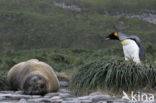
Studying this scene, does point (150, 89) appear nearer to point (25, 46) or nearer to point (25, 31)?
point (25, 46)

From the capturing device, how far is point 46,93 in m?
8.05

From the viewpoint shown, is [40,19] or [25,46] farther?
[40,19]

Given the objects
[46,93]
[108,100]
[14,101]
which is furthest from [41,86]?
[108,100]

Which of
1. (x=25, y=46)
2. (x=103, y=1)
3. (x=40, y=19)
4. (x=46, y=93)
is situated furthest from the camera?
(x=103, y=1)

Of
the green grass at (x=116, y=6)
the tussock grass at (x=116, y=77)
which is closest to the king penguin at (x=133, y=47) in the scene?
the tussock grass at (x=116, y=77)

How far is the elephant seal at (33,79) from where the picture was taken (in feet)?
26.0

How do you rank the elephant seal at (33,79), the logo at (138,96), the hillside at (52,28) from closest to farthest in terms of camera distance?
the logo at (138,96)
the elephant seal at (33,79)
the hillside at (52,28)

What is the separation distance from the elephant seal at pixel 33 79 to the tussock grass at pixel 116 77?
0.67 metres

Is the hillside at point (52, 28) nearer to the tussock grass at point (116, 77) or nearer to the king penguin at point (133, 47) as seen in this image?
the king penguin at point (133, 47)

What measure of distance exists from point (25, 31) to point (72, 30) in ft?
39.6

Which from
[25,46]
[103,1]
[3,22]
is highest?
[103,1]

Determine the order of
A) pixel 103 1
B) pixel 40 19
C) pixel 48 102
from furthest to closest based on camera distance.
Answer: pixel 103 1 < pixel 40 19 < pixel 48 102

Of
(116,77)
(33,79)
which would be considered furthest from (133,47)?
(33,79)

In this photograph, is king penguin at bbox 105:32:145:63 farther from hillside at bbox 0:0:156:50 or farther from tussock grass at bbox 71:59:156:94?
hillside at bbox 0:0:156:50
